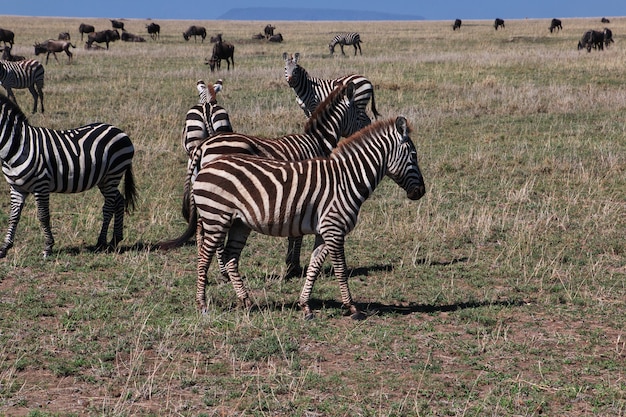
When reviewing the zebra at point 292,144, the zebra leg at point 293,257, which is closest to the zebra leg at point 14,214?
the zebra at point 292,144

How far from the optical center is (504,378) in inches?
230

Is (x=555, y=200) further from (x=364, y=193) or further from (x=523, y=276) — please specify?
(x=364, y=193)

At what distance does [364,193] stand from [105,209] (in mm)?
3841

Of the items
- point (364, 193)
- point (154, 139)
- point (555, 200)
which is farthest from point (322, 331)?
point (154, 139)

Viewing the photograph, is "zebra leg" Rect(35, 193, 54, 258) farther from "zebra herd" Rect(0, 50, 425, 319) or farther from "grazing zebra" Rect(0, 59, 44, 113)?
"grazing zebra" Rect(0, 59, 44, 113)

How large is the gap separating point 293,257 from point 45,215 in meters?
2.97

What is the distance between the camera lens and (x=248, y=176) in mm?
7070

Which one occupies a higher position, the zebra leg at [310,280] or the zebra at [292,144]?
the zebra at [292,144]

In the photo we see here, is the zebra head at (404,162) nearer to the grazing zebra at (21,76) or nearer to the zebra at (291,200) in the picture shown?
the zebra at (291,200)

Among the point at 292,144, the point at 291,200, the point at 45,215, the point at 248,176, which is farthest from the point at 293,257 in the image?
the point at 45,215

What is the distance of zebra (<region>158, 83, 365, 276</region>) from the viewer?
27.3 feet

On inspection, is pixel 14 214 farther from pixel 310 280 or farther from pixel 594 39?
pixel 594 39

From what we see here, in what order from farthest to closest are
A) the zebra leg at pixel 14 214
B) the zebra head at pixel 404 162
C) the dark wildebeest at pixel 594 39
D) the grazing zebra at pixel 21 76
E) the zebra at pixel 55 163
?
the dark wildebeest at pixel 594 39
the grazing zebra at pixel 21 76
the zebra leg at pixel 14 214
the zebra at pixel 55 163
the zebra head at pixel 404 162

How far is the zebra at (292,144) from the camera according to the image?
27.3 ft
